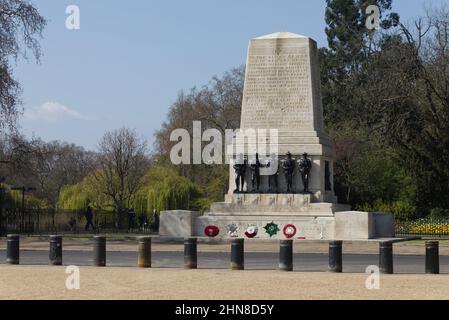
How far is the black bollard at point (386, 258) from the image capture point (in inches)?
873

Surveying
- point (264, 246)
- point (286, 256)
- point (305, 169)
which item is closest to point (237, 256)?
point (286, 256)

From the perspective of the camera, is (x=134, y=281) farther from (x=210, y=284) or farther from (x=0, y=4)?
(x=0, y=4)

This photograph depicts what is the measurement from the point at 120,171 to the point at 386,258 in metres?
50.3

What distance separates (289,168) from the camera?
Answer: 39688mm

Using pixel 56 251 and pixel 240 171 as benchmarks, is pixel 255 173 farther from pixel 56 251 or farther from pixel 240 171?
pixel 56 251

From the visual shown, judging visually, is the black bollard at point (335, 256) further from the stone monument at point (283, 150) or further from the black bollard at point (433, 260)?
the stone monument at point (283, 150)

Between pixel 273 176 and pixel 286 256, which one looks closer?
pixel 286 256

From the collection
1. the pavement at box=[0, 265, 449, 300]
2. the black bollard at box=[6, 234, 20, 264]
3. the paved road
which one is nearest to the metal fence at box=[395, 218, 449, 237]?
the paved road

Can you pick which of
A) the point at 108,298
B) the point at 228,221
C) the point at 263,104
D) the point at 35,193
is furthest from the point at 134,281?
the point at 35,193

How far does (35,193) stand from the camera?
92000 mm

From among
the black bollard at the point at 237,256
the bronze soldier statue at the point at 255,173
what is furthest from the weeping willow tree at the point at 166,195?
the black bollard at the point at 237,256

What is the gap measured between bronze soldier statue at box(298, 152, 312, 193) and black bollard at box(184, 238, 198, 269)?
54.3 feet

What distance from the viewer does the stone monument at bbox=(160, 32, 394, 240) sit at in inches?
1540

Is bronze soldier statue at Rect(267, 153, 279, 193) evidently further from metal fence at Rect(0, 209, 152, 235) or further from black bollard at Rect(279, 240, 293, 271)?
black bollard at Rect(279, 240, 293, 271)
